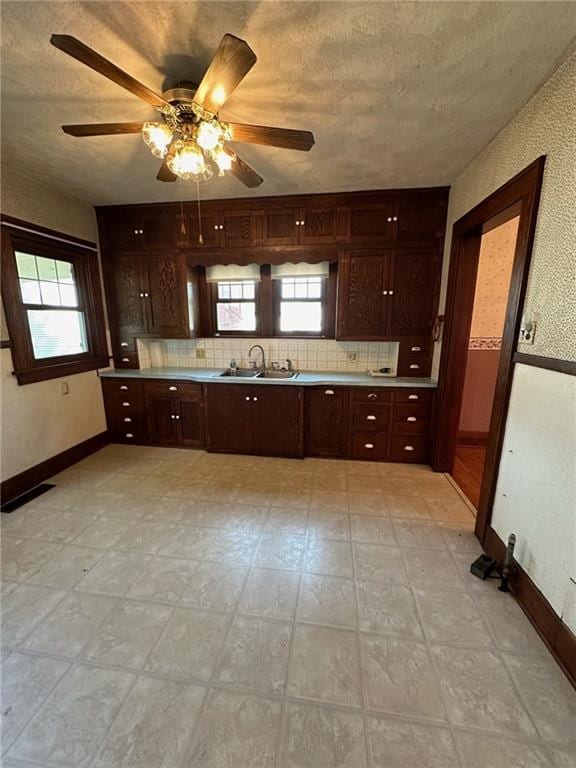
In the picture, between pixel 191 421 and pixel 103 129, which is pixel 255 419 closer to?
pixel 191 421

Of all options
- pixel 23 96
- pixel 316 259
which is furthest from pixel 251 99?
pixel 316 259

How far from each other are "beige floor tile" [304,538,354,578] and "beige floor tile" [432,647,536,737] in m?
0.57

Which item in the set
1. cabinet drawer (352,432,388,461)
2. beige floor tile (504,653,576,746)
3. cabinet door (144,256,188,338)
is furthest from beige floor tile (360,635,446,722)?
cabinet door (144,256,188,338)

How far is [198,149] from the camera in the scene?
1.57m

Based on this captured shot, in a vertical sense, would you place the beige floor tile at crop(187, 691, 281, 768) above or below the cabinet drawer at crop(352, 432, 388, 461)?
below

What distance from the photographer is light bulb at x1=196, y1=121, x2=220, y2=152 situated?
1479mm

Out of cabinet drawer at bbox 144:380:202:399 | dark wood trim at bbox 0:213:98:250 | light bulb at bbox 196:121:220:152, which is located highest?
light bulb at bbox 196:121:220:152

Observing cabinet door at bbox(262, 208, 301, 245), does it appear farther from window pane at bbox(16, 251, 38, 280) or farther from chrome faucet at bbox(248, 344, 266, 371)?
window pane at bbox(16, 251, 38, 280)

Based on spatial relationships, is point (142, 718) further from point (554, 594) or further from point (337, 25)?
point (337, 25)

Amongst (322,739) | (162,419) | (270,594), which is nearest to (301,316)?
(162,419)

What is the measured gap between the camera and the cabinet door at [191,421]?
11.1 ft

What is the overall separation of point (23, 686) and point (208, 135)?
98.9 inches

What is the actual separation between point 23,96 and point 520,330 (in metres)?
2.97

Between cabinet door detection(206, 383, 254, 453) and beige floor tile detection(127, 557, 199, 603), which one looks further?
cabinet door detection(206, 383, 254, 453)
